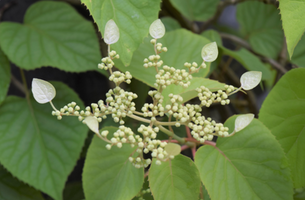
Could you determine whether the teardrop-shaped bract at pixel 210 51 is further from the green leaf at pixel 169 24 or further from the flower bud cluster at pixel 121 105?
the green leaf at pixel 169 24

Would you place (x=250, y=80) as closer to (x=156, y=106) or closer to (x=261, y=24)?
(x=156, y=106)

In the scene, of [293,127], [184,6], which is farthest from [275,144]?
[184,6]

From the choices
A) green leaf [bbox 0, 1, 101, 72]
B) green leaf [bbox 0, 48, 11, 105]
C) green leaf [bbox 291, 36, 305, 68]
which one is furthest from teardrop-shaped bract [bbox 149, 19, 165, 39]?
green leaf [bbox 291, 36, 305, 68]

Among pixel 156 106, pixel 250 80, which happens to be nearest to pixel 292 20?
pixel 250 80

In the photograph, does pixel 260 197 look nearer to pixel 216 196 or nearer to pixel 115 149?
pixel 216 196

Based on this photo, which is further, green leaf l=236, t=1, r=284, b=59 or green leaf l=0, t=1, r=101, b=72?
green leaf l=236, t=1, r=284, b=59

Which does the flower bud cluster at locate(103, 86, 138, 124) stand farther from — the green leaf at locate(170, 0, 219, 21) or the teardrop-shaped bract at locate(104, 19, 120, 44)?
the green leaf at locate(170, 0, 219, 21)
